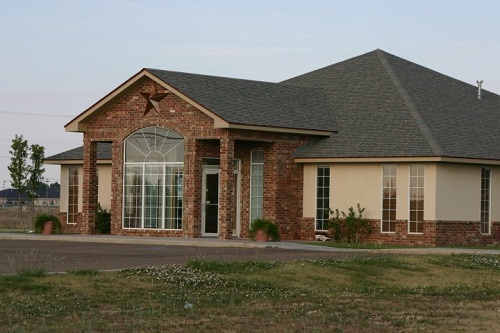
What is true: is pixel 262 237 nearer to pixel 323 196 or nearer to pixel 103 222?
pixel 323 196

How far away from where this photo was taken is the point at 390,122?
38656 mm

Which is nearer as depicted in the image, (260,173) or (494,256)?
(494,256)

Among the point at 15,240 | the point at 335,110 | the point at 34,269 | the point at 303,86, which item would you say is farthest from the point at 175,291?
the point at 303,86

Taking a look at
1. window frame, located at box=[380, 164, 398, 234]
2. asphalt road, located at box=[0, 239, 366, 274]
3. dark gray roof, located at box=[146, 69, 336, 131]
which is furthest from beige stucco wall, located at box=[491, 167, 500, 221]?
asphalt road, located at box=[0, 239, 366, 274]

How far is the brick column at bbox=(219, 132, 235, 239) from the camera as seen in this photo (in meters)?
36.9

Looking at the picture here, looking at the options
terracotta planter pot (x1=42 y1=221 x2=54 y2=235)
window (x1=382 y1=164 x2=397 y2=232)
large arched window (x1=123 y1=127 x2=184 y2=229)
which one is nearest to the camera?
window (x1=382 y1=164 x2=397 y2=232)

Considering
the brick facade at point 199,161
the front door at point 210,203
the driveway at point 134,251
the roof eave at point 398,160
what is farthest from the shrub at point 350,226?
the front door at point 210,203

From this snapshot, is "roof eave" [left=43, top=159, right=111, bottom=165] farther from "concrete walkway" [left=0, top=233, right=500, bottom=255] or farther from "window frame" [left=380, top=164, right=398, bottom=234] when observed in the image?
"window frame" [left=380, top=164, right=398, bottom=234]

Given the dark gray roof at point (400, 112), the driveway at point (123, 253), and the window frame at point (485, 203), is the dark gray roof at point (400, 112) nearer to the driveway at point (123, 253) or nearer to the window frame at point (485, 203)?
the window frame at point (485, 203)

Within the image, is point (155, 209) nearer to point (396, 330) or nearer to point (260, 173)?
point (260, 173)

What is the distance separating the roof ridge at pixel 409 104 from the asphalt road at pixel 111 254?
6514 mm

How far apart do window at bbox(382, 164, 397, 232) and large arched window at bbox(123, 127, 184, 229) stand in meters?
6.65

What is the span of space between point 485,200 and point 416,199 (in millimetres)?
2951

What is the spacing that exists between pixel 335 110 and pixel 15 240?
1204 centimetres
